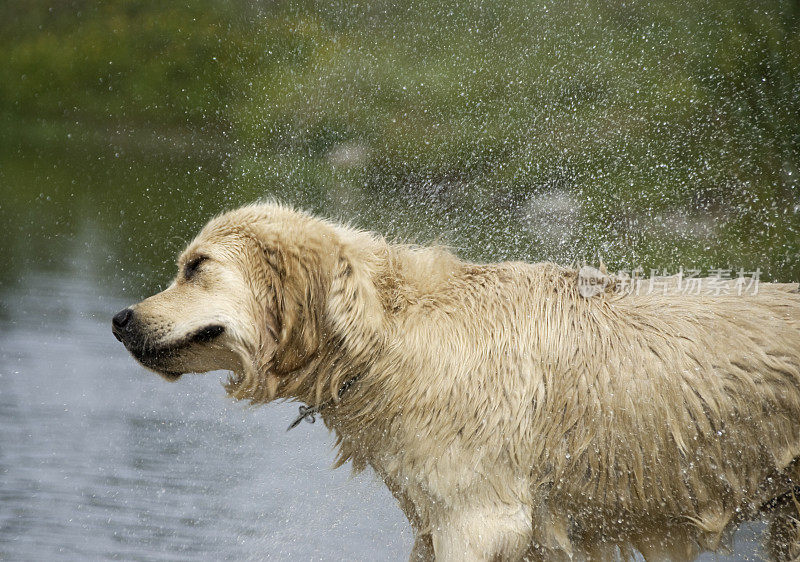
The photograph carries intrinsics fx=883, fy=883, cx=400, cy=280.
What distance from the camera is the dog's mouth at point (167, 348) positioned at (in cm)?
371

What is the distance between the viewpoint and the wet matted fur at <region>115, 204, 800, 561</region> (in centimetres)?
368

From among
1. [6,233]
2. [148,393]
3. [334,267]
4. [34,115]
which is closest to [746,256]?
[148,393]

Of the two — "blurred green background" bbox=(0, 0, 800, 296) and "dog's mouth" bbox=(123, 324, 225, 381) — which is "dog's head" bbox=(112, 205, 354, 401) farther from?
"blurred green background" bbox=(0, 0, 800, 296)

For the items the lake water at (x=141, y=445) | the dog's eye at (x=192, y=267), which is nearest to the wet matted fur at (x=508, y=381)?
the dog's eye at (x=192, y=267)

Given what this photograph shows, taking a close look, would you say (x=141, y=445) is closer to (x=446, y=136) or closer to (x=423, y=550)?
(x=423, y=550)

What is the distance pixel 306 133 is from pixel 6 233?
16.7ft

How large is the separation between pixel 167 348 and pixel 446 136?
11003mm

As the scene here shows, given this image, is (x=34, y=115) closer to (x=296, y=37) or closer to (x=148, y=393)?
(x=296, y=37)

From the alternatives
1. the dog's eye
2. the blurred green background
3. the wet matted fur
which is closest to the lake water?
the blurred green background

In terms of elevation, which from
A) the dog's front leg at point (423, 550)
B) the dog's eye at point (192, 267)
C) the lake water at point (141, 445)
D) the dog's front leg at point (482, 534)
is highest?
the dog's eye at point (192, 267)

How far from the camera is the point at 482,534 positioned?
→ 354 centimetres

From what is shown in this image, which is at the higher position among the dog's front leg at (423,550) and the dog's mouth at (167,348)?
the dog's mouth at (167,348)

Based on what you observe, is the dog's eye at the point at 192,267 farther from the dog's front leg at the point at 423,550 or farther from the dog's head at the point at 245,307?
the dog's front leg at the point at 423,550

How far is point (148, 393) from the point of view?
25.9 ft
